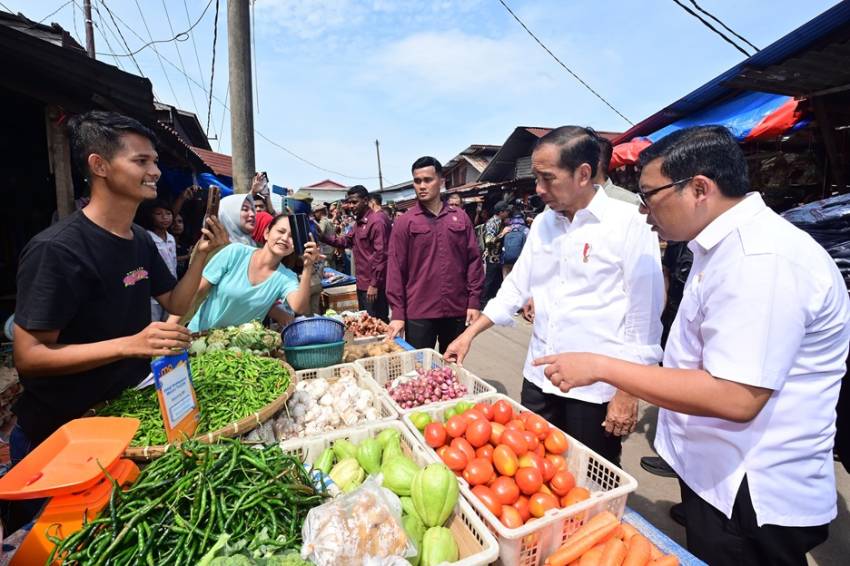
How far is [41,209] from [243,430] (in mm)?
6378

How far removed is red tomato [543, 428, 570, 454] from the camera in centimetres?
201

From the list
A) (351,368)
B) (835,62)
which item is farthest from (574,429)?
(835,62)

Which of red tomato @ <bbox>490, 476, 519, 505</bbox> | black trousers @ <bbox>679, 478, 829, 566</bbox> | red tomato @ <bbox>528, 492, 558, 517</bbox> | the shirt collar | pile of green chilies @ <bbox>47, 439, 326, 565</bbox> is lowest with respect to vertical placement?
black trousers @ <bbox>679, 478, 829, 566</bbox>

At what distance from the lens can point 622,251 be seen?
2.33 m

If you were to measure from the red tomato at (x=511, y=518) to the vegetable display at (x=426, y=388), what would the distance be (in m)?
0.97

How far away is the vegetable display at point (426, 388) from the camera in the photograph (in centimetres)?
253

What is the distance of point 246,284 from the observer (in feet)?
11.4

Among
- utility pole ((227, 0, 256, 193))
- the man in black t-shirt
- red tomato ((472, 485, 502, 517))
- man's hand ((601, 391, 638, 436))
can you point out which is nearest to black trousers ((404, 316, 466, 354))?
man's hand ((601, 391, 638, 436))

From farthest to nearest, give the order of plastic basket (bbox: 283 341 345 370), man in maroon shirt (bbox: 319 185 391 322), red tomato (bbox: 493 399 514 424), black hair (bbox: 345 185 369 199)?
1. black hair (bbox: 345 185 369 199)
2. man in maroon shirt (bbox: 319 185 391 322)
3. plastic basket (bbox: 283 341 345 370)
4. red tomato (bbox: 493 399 514 424)

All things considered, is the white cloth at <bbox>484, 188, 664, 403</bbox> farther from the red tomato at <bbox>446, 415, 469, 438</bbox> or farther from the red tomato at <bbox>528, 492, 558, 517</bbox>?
the red tomato at <bbox>528, 492, 558, 517</bbox>

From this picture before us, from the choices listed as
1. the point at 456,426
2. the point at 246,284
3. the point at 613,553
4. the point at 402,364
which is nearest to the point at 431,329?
the point at 402,364

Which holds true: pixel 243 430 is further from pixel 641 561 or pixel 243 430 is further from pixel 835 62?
pixel 835 62

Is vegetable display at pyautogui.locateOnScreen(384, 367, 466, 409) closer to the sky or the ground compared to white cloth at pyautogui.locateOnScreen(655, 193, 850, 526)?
closer to the ground

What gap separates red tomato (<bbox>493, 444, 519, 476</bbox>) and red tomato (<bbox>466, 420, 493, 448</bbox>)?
91 millimetres
